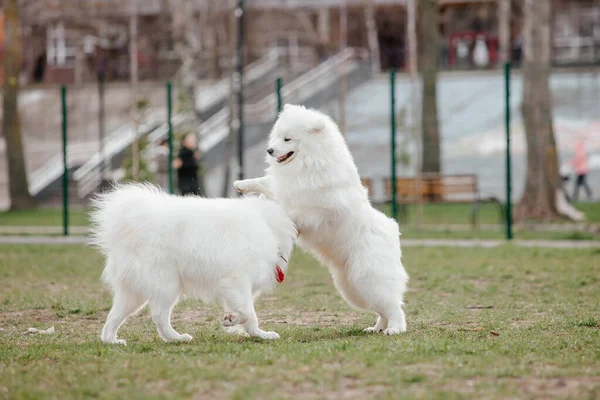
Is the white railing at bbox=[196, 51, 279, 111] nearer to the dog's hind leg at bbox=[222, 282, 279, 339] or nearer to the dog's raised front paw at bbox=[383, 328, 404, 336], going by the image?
the dog's raised front paw at bbox=[383, 328, 404, 336]

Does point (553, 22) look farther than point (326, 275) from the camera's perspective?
Yes

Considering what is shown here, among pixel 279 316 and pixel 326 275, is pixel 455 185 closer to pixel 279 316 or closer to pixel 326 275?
pixel 326 275

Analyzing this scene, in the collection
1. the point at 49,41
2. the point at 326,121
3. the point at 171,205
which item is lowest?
the point at 171,205

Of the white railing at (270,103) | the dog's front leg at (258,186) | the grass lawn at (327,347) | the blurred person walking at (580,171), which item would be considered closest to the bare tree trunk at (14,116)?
the white railing at (270,103)

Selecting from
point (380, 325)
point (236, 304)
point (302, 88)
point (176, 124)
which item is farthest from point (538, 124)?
point (236, 304)

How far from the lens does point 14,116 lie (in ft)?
94.6

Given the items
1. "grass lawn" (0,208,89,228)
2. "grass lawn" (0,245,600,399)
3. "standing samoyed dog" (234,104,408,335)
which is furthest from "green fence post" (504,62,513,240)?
"grass lawn" (0,208,89,228)

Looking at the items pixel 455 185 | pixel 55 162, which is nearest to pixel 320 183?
pixel 455 185

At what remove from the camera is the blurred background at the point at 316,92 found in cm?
2183

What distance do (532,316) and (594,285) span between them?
266 centimetres

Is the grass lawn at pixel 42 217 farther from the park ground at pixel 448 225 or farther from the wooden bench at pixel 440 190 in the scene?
the wooden bench at pixel 440 190

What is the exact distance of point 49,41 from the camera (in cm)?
4756

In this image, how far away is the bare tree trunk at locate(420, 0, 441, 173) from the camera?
2519 centimetres

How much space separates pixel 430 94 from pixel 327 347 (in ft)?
67.7
